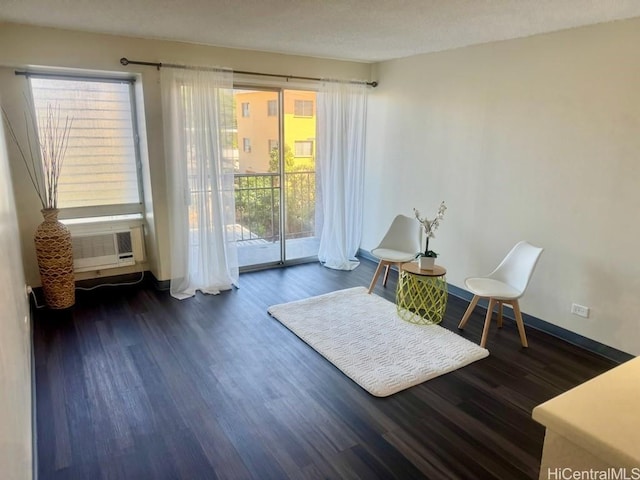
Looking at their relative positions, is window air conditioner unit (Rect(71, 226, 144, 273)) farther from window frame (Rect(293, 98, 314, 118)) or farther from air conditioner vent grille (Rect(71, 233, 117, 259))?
window frame (Rect(293, 98, 314, 118))

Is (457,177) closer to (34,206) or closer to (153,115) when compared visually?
(153,115)

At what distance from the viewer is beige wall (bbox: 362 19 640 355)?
3.04 m

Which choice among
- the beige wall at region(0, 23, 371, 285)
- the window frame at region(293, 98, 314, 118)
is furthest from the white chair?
the beige wall at region(0, 23, 371, 285)

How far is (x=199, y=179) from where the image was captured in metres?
4.22

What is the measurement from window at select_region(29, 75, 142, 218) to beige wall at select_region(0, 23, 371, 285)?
0.25 metres

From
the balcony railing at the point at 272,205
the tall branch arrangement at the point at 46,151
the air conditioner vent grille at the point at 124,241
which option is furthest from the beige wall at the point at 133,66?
the balcony railing at the point at 272,205

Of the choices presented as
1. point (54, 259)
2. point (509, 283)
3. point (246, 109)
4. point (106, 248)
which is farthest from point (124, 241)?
point (509, 283)

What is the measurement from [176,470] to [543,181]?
3.35 m

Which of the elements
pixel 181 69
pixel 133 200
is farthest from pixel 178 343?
pixel 181 69

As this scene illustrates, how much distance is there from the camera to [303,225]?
5.46 metres

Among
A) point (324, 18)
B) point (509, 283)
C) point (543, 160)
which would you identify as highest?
point (324, 18)

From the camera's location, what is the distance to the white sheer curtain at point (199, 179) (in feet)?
13.3

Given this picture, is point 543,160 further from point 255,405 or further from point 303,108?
point 255,405

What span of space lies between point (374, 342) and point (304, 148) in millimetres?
2741
